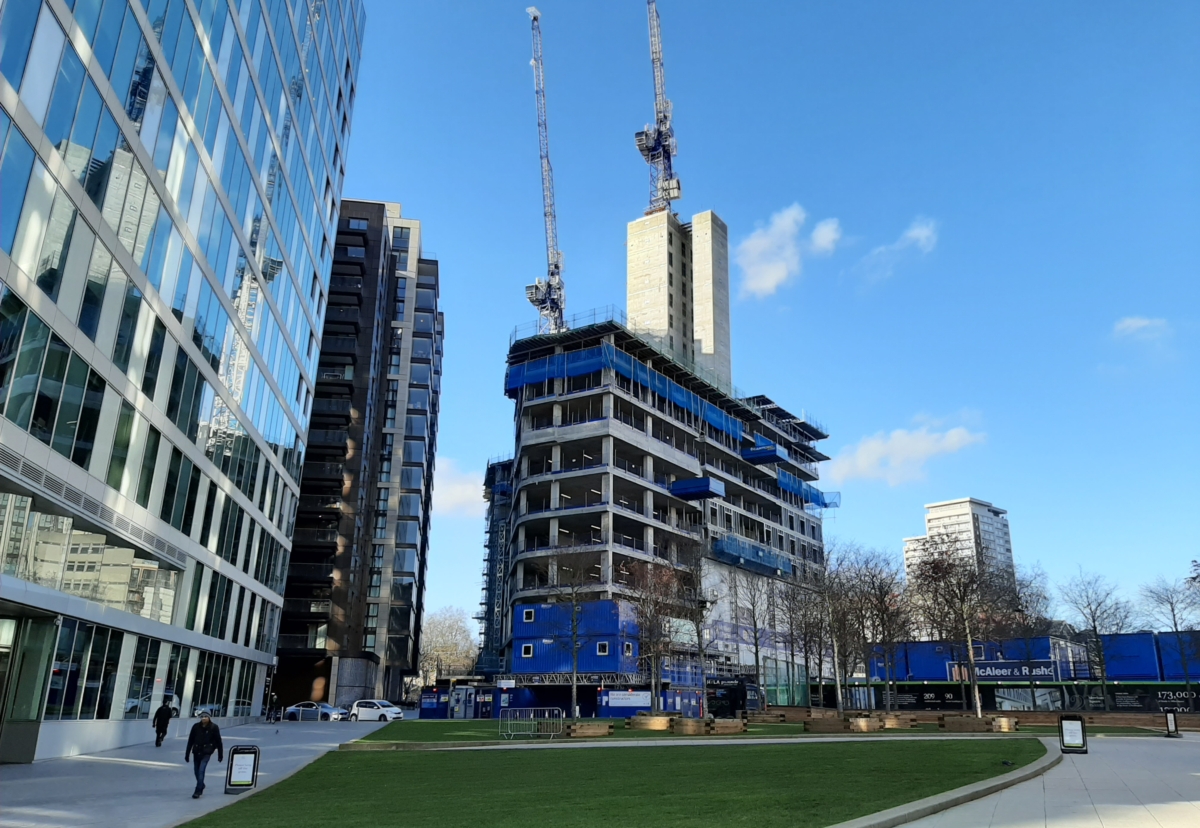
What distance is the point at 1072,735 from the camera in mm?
20594

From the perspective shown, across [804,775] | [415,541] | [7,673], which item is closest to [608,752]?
[804,775]

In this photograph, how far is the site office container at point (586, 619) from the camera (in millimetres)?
66812

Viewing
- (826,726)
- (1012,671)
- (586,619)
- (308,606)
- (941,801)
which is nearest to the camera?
(941,801)

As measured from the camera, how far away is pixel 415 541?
96188mm

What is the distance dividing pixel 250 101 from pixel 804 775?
120 ft

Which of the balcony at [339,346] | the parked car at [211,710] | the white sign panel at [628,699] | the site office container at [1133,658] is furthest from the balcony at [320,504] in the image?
the site office container at [1133,658]

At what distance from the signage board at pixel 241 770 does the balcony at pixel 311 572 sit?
66.3 meters

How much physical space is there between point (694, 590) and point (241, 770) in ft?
152

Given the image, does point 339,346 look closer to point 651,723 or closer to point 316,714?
point 316,714

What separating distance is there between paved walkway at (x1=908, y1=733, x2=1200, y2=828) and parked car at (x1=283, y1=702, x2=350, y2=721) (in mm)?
51162

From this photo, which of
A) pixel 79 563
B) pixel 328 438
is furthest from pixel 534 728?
pixel 328 438

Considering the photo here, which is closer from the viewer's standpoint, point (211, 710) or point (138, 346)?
point (138, 346)

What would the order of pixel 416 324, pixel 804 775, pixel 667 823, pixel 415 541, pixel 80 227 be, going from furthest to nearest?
pixel 416 324 → pixel 415 541 → pixel 80 227 → pixel 804 775 → pixel 667 823

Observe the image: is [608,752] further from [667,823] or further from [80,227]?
[80,227]
